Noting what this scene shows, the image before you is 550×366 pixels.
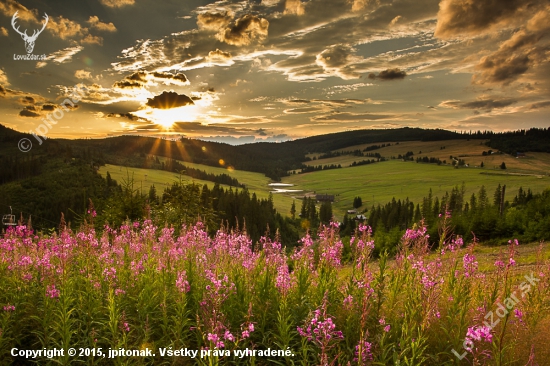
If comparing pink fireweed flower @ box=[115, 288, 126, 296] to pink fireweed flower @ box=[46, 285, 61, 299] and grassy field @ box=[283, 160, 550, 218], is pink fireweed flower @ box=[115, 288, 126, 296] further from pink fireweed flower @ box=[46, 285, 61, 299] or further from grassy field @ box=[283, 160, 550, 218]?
grassy field @ box=[283, 160, 550, 218]

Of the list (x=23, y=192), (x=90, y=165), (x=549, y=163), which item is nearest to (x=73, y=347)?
(x=23, y=192)

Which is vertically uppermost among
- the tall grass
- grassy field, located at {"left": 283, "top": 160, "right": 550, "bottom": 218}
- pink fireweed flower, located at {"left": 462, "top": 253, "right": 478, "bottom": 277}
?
pink fireweed flower, located at {"left": 462, "top": 253, "right": 478, "bottom": 277}

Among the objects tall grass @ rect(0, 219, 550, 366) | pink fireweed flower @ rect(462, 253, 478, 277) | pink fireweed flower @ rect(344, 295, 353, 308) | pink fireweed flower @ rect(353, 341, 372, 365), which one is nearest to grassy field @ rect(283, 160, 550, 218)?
pink fireweed flower @ rect(462, 253, 478, 277)

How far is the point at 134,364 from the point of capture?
15.9 ft

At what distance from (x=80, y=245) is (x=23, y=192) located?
554ft

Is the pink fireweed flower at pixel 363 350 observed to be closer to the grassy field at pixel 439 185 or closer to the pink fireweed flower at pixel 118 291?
the pink fireweed flower at pixel 118 291

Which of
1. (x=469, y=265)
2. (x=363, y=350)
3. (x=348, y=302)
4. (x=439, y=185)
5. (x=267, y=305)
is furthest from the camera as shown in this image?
(x=439, y=185)

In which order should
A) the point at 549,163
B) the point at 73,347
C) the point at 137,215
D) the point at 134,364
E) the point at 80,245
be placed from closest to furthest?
the point at 134,364 → the point at 73,347 → the point at 80,245 → the point at 137,215 → the point at 549,163

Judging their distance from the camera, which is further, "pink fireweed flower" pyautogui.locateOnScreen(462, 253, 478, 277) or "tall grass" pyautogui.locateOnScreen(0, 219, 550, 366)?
"pink fireweed flower" pyautogui.locateOnScreen(462, 253, 478, 277)

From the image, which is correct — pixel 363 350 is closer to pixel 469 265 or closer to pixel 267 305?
pixel 267 305

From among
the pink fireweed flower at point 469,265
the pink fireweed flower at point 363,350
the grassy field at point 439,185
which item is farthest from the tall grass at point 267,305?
the grassy field at point 439,185

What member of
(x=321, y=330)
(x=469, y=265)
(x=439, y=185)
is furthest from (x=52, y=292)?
(x=439, y=185)

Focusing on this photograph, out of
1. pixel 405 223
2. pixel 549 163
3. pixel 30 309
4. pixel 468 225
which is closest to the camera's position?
pixel 30 309

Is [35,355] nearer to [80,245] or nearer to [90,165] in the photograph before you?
[80,245]
